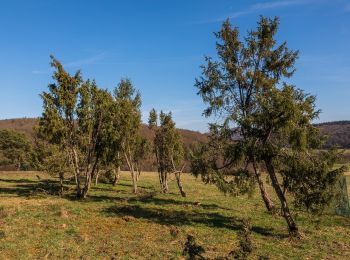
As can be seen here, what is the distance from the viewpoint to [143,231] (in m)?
24.1

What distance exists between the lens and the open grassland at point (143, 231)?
771 inches

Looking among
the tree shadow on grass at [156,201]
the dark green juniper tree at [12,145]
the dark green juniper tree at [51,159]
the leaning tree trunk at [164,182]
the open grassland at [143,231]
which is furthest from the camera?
the dark green juniper tree at [12,145]

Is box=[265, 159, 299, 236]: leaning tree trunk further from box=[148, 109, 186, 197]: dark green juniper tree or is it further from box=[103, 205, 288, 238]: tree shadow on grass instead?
box=[148, 109, 186, 197]: dark green juniper tree

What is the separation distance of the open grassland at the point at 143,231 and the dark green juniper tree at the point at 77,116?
21.2ft

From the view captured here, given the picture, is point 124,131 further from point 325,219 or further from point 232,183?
point 325,219

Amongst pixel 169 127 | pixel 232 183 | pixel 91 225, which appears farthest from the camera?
pixel 169 127

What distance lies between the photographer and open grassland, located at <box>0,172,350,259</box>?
64.2ft

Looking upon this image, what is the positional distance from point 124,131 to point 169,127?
17.3 feet

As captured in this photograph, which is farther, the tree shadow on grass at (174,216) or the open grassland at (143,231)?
the tree shadow on grass at (174,216)

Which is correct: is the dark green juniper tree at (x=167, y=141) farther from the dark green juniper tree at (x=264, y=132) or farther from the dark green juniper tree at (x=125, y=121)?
the dark green juniper tree at (x=264, y=132)

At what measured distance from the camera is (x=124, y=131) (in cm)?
4253

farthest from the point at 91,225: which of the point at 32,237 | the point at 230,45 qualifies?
the point at 230,45

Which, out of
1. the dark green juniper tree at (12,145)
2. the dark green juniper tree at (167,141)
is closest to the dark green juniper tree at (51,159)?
the dark green juniper tree at (167,141)

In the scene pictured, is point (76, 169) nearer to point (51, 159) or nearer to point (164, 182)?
point (51, 159)
